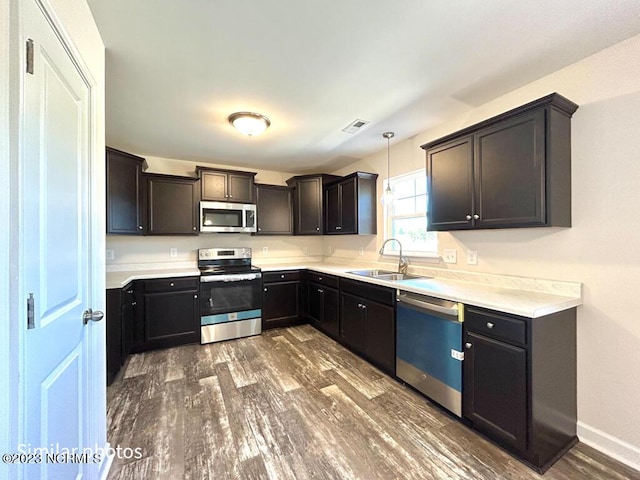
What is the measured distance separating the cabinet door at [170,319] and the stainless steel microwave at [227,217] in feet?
3.06

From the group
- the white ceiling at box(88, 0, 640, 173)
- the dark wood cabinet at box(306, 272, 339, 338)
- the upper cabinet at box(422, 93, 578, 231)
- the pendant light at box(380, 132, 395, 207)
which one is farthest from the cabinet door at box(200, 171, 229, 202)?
the upper cabinet at box(422, 93, 578, 231)

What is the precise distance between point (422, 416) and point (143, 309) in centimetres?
298

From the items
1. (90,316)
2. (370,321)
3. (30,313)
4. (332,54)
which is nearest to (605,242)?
(370,321)

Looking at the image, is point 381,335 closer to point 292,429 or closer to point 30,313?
point 292,429

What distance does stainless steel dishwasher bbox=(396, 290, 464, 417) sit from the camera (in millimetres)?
1906

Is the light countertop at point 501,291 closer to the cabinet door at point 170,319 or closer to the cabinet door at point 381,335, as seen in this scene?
the cabinet door at point 381,335

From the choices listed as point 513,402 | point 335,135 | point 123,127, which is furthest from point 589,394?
point 123,127

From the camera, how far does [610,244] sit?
5.46 feet

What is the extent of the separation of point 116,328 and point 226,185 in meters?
2.15

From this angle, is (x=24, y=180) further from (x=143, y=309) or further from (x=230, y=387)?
(x=143, y=309)

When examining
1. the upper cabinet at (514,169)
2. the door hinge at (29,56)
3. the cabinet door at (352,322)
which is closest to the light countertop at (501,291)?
the cabinet door at (352,322)

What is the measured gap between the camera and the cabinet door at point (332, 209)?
12.8 feet

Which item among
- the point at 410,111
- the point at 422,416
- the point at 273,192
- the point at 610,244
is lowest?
the point at 422,416

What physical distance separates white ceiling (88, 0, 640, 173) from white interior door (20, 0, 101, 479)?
63 cm
